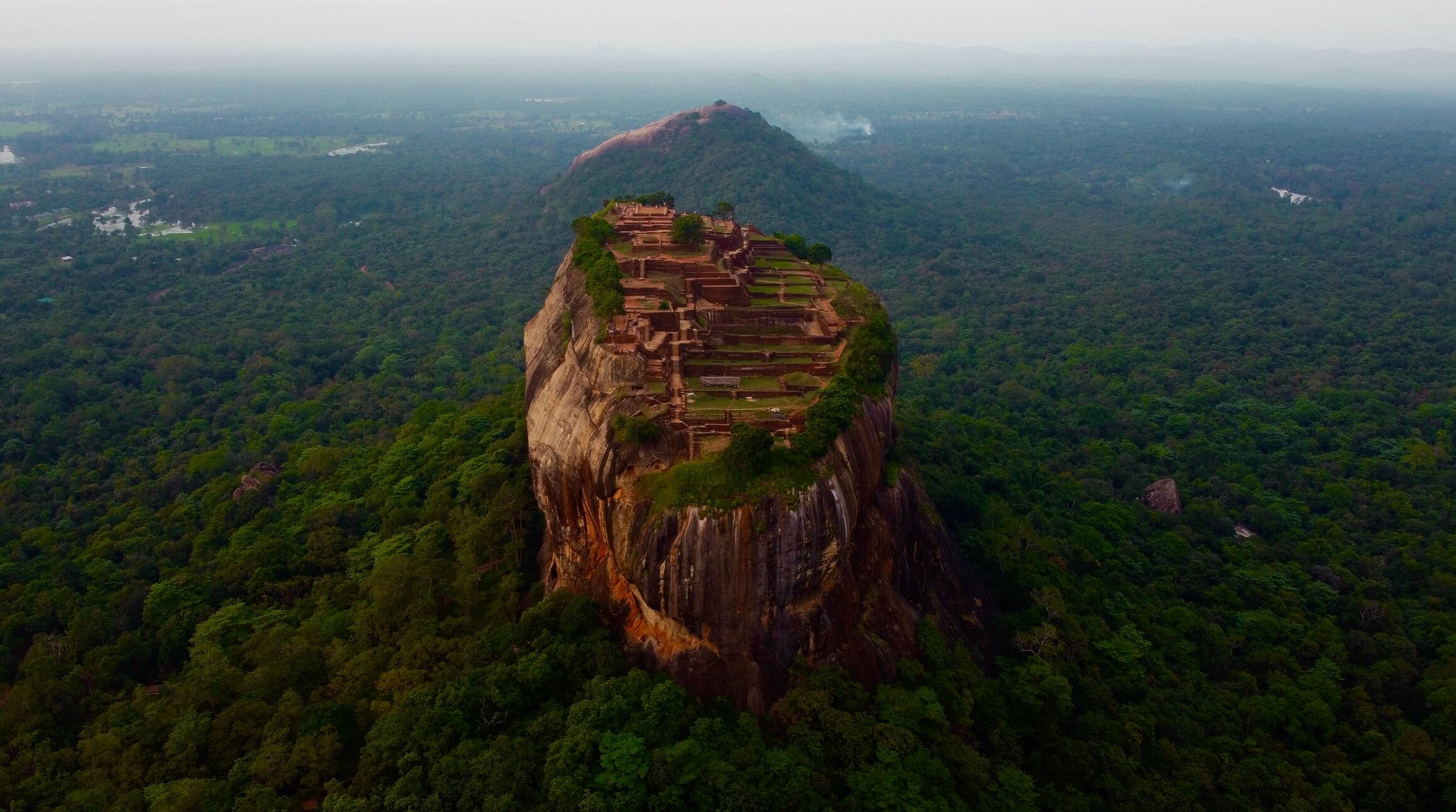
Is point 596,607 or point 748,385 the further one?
point 748,385

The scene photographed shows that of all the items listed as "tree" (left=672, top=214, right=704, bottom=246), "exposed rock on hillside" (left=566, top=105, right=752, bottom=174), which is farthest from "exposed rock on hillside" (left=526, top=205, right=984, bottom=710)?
"exposed rock on hillside" (left=566, top=105, right=752, bottom=174)

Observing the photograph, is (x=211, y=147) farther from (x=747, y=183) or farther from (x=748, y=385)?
(x=748, y=385)

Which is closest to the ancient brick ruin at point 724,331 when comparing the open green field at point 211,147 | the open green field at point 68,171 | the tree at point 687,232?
the tree at point 687,232

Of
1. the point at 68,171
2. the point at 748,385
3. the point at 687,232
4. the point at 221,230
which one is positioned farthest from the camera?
the point at 68,171

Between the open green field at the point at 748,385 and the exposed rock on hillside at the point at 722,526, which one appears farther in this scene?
the open green field at the point at 748,385

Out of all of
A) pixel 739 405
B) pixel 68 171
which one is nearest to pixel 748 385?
pixel 739 405

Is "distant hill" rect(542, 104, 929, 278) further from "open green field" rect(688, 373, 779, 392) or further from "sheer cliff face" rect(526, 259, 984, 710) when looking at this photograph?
"sheer cliff face" rect(526, 259, 984, 710)

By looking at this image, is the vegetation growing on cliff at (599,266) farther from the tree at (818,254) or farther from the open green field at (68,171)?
the open green field at (68,171)
